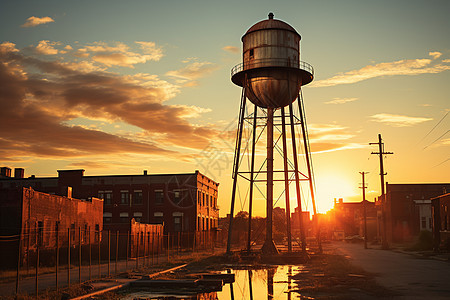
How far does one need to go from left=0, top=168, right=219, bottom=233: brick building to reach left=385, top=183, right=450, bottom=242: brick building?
31984mm

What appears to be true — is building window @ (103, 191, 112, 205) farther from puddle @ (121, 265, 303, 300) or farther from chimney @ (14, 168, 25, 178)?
puddle @ (121, 265, 303, 300)

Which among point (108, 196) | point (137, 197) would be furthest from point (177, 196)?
point (108, 196)

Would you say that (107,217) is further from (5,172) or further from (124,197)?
(5,172)

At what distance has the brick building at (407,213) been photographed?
7262 cm

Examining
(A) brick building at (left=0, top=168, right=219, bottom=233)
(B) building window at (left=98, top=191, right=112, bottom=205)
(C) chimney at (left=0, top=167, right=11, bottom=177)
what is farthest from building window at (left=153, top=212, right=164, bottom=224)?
(C) chimney at (left=0, top=167, right=11, bottom=177)

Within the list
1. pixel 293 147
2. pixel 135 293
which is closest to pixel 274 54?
pixel 293 147

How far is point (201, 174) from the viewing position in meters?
62.6

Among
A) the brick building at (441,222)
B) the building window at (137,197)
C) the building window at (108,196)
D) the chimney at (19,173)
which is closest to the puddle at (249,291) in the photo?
the brick building at (441,222)

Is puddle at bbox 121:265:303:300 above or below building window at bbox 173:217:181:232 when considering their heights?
below

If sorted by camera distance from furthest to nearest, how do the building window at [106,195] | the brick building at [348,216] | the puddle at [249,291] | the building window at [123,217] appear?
the brick building at [348,216], the building window at [106,195], the building window at [123,217], the puddle at [249,291]

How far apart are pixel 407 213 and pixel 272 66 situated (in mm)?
49519

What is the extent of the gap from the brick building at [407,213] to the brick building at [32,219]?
169 ft

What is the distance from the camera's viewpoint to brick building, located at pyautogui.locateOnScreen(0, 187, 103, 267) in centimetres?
2895

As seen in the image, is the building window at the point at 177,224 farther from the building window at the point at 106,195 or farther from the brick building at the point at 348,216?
the brick building at the point at 348,216
